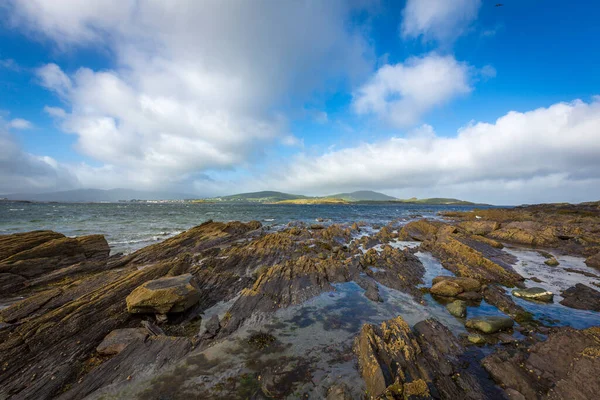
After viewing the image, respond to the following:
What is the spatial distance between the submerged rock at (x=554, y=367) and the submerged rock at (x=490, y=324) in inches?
62.8

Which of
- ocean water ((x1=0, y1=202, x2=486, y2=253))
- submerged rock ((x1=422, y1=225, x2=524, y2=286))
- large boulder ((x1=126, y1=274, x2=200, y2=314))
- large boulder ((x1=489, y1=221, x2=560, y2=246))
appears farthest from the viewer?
ocean water ((x1=0, y1=202, x2=486, y2=253))

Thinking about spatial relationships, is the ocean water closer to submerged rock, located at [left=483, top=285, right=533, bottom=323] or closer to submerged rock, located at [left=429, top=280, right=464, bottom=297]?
submerged rock, located at [left=429, top=280, right=464, bottom=297]

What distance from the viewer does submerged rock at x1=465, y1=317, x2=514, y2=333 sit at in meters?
12.0

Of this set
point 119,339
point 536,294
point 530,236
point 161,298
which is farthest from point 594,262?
point 119,339

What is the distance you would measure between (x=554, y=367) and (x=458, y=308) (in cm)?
555

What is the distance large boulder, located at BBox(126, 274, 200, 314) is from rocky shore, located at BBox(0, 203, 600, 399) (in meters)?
0.08

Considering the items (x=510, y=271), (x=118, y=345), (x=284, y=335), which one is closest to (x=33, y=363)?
(x=118, y=345)

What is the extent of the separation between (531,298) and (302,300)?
16.4 m

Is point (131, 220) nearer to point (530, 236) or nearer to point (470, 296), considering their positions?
point (470, 296)

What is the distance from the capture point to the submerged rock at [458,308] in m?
14.0

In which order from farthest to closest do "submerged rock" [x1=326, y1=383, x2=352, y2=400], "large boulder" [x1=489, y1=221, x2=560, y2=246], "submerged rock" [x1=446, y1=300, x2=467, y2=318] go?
"large boulder" [x1=489, y1=221, x2=560, y2=246] → "submerged rock" [x1=446, y1=300, x2=467, y2=318] → "submerged rock" [x1=326, y1=383, x2=352, y2=400]

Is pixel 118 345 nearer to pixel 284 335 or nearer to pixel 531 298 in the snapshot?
pixel 284 335

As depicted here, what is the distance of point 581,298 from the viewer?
15492 mm

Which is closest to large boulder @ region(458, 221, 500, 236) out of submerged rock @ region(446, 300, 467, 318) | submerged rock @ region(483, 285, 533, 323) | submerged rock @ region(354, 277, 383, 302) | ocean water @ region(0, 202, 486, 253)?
ocean water @ region(0, 202, 486, 253)
